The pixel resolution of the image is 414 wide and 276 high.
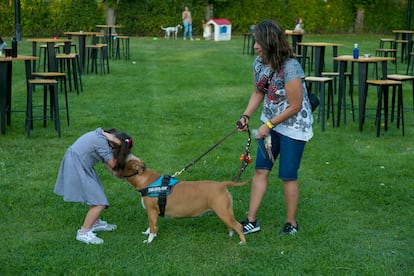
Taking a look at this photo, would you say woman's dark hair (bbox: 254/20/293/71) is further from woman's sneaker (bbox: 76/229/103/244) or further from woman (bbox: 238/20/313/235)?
woman's sneaker (bbox: 76/229/103/244)

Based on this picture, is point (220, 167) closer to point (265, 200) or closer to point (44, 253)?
point (265, 200)

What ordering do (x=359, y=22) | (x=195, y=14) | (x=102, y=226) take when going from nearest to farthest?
(x=102, y=226) → (x=195, y=14) → (x=359, y=22)

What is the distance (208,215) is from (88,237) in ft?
3.55

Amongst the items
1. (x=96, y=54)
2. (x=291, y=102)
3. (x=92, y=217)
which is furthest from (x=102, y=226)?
(x=96, y=54)

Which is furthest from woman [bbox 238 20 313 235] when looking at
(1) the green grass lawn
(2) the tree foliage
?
(2) the tree foliage

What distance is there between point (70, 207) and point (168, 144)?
2.86 metres

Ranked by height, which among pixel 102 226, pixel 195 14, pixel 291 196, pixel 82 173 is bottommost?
pixel 102 226

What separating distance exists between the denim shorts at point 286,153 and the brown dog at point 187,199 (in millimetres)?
354

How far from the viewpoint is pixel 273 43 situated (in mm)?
4840

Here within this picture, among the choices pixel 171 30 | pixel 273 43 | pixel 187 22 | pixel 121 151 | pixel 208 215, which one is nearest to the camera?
pixel 273 43

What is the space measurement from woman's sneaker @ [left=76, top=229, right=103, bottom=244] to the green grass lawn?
0.18ft

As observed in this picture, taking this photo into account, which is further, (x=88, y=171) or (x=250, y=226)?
(x=250, y=226)

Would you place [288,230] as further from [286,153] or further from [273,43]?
[273,43]

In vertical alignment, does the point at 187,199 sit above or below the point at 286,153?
below
